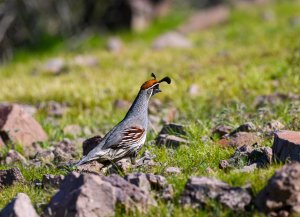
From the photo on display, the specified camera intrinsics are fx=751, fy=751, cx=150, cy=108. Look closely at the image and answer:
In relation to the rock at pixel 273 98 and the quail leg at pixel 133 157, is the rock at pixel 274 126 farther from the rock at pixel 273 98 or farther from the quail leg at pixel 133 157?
the rock at pixel 273 98

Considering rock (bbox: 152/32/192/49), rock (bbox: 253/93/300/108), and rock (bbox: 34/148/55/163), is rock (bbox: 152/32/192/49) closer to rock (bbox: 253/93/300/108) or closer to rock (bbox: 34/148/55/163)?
rock (bbox: 253/93/300/108)

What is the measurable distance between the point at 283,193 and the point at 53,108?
887cm

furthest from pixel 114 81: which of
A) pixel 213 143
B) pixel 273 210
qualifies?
pixel 273 210

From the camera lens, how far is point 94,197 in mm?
5895

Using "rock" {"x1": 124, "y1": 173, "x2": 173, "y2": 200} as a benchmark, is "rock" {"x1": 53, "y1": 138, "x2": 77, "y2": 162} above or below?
below

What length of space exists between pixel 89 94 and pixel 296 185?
30.3 ft

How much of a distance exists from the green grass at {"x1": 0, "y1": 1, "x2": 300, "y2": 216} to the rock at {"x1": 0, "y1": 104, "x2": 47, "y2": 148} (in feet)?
1.13

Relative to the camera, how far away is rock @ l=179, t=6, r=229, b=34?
25.2 m

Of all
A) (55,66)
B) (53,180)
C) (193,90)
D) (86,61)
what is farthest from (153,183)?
(55,66)

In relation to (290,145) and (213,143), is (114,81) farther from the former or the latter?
(290,145)

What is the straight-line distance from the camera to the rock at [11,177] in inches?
299

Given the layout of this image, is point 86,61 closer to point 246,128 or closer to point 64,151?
point 64,151

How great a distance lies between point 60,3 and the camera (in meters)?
26.3

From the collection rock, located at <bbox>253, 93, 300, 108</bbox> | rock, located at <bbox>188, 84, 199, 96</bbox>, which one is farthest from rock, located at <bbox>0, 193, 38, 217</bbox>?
rock, located at <bbox>188, 84, 199, 96</bbox>
